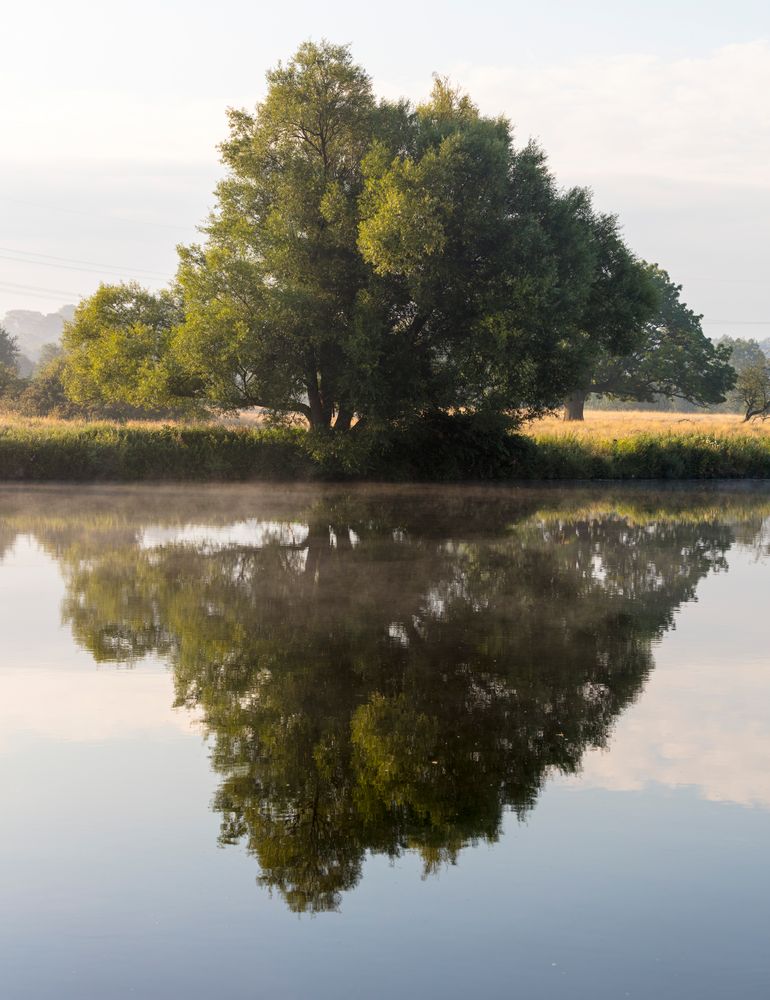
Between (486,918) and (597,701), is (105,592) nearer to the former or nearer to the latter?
(597,701)

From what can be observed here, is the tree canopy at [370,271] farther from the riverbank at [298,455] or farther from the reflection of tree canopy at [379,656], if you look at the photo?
the reflection of tree canopy at [379,656]

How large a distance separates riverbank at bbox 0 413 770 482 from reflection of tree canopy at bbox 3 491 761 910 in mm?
14111

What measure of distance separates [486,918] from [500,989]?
0.67 m

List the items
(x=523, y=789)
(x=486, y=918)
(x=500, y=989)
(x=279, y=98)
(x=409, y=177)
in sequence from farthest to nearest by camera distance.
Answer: (x=279, y=98) < (x=409, y=177) < (x=523, y=789) < (x=486, y=918) < (x=500, y=989)

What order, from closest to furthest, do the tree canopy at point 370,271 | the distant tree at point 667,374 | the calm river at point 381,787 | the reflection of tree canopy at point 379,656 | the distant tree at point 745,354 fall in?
1. the calm river at point 381,787
2. the reflection of tree canopy at point 379,656
3. the tree canopy at point 370,271
4. the distant tree at point 667,374
5. the distant tree at point 745,354

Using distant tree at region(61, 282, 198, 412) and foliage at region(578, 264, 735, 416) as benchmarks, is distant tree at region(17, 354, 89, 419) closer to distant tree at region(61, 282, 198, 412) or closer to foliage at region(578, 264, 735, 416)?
distant tree at region(61, 282, 198, 412)

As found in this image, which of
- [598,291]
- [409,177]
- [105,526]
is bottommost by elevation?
[105,526]

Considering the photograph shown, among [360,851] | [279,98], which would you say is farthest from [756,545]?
[279,98]

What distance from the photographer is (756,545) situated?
877 inches

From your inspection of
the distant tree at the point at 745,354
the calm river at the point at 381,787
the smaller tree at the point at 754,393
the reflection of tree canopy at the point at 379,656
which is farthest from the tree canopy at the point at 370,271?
the distant tree at the point at 745,354

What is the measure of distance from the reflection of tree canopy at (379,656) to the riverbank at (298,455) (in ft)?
46.3

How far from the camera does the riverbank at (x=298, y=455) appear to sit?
3584 centimetres

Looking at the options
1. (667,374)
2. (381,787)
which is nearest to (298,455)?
(381,787)

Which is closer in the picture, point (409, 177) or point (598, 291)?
point (409, 177)
